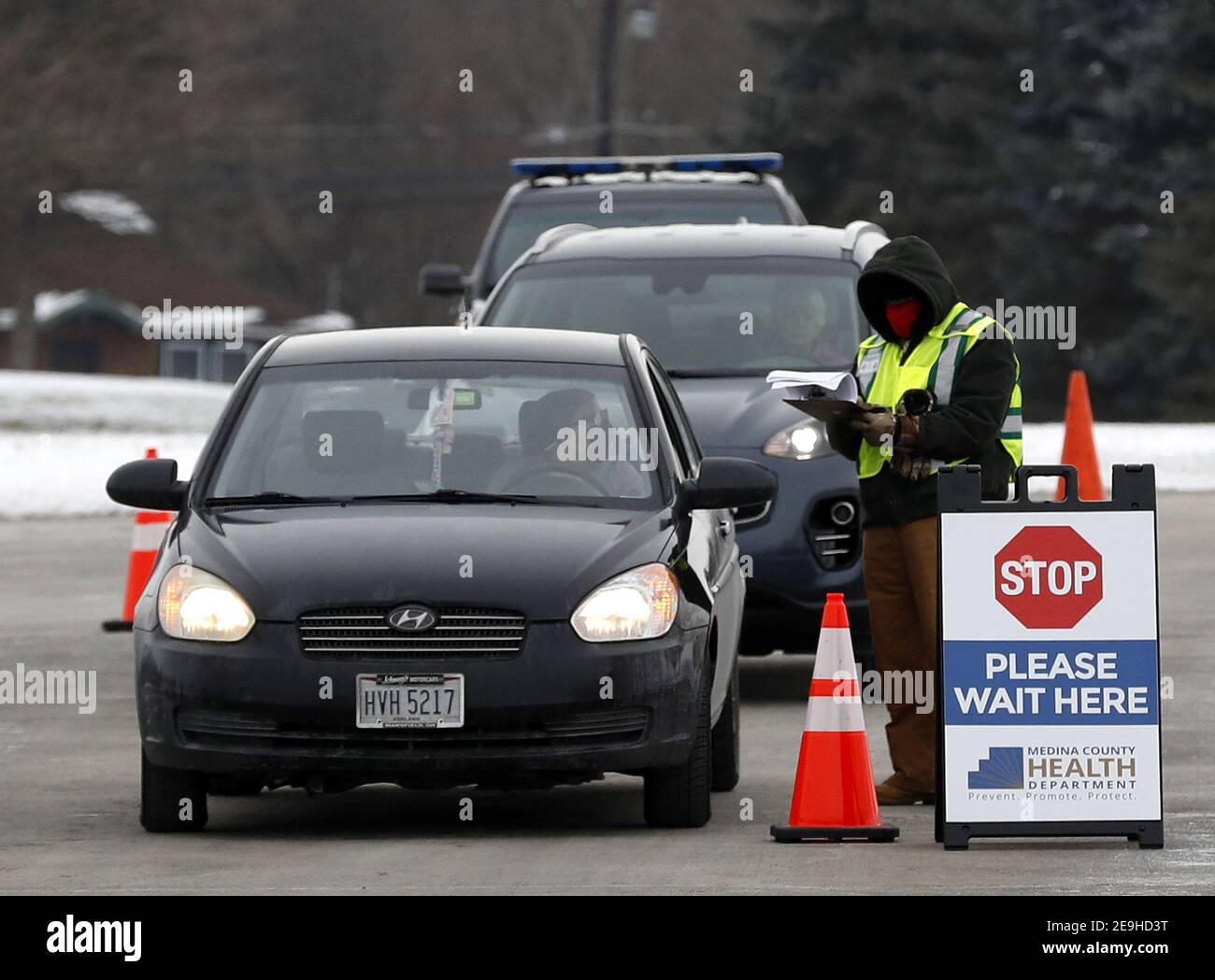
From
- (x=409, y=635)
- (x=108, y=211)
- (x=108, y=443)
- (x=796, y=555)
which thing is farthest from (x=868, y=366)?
(x=108, y=211)

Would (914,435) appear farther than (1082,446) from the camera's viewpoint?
No

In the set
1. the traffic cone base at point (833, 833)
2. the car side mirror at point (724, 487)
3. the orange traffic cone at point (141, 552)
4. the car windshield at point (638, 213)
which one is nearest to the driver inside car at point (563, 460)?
the car side mirror at point (724, 487)

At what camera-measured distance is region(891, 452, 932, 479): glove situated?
30.4 feet

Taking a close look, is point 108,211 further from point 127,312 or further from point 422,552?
point 422,552

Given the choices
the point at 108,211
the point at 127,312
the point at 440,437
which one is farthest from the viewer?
the point at 127,312

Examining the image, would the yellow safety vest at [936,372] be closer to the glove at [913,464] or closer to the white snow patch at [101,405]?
the glove at [913,464]

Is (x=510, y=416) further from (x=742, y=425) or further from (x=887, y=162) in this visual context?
(x=887, y=162)

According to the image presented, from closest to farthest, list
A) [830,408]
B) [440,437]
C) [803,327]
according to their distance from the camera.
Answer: [830,408], [440,437], [803,327]

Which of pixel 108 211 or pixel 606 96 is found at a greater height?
pixel 606 96

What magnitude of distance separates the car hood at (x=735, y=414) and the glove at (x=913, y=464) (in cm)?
252

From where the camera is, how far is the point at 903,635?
9453 mm

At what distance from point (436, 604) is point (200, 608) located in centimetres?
72

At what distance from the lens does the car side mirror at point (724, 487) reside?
927 cm
